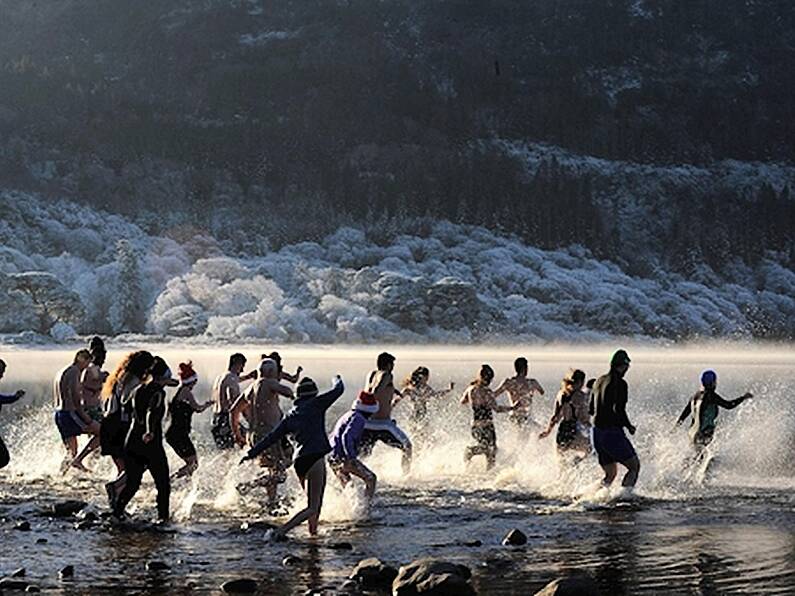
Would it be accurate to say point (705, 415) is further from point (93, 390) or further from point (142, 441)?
point (93, 390)

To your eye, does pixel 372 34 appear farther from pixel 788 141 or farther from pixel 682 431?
pixel 682 431

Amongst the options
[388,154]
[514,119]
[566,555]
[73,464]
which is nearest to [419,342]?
[388,154]

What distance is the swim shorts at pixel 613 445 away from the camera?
16391 millimetres

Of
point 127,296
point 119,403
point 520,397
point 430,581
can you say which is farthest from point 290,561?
point 127,296

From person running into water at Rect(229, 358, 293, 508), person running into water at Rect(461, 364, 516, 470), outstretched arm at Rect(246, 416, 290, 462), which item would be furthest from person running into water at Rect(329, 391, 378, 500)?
person running into water at Rect(461, 364, 516, 470)

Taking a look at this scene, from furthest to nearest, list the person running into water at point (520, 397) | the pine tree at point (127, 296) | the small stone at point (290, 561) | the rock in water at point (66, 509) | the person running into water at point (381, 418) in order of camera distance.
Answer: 1. the pine tree at point (127, 296)
2. the person running into water at point (520, 397)
3. the person running into water at point (381, 418)
4. the rock in water at point (66, 509)
5. the small stone at point (290, 561)

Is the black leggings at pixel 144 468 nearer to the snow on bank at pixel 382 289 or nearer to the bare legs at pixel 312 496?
the bare legs at pixel 312 496

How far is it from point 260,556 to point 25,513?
14.2 ft

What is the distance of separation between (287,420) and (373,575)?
2797mm

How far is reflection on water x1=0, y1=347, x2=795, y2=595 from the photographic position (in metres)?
11.6

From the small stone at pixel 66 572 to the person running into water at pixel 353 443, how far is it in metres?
4.12

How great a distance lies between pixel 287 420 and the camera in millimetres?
13570

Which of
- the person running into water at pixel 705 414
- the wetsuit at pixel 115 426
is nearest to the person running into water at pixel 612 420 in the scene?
the person running into water at pixel 705 414

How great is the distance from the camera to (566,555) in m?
12.6
